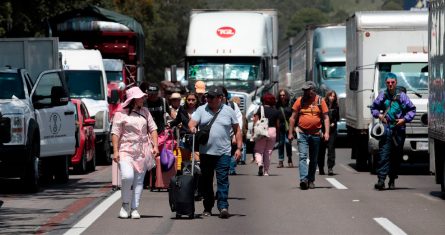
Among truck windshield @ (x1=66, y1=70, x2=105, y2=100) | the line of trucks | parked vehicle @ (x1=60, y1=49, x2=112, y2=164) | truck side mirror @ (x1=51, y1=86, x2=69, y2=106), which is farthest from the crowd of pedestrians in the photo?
truck windshield @ (x1=66, y1=70, x2=105, y2=100)

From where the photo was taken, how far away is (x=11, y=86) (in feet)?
74.0

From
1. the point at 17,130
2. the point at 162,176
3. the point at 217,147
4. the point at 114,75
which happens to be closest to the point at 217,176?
the point at 217,147

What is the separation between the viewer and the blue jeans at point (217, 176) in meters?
17.0

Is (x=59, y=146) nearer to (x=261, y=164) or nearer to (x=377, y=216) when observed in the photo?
(x=261, y=164)

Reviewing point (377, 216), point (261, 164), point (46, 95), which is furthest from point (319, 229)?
point (261, 164)

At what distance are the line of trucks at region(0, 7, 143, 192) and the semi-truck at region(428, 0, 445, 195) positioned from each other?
17.7 feet

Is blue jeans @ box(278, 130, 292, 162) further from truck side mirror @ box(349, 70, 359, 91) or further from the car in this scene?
the car

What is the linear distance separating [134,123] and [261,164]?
32.8ft

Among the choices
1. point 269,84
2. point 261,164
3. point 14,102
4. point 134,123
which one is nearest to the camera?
point 134,123

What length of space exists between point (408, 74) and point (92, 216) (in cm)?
1121

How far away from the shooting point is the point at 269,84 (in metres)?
38.5

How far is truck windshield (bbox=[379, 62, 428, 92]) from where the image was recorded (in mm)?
26719

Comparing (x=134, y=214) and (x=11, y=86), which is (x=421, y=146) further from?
A: (x=134, y=214)

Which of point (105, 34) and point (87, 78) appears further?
point (105, 34)
